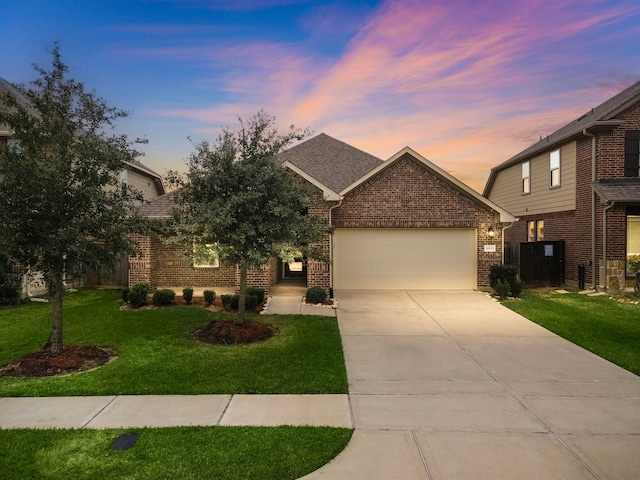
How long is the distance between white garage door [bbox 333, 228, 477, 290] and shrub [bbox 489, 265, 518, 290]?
0.80 metres

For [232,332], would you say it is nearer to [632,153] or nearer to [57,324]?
[57,324]

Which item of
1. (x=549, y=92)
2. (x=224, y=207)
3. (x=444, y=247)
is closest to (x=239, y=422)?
(x=224, y=207)

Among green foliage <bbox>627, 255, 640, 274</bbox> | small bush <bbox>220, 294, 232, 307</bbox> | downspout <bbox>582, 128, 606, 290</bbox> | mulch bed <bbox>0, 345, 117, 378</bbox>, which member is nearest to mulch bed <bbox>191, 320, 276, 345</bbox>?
mulch bed <bbox>0, 345, 117, 378</bbox>

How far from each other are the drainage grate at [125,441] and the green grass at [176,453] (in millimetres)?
59

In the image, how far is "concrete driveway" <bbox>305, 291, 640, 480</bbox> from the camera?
3811 millimetres

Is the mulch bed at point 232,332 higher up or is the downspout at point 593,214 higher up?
the downspout at point 593,214

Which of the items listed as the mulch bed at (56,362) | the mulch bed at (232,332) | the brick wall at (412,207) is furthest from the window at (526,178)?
the mulch bed at (56,362)

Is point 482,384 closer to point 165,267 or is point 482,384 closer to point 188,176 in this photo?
point 188,176

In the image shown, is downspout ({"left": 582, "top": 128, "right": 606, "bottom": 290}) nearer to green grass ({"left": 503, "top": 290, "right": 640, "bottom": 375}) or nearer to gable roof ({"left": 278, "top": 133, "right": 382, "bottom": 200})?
green grass ({"left": 503, "top": 290, "right": 640, "bottom": 375})

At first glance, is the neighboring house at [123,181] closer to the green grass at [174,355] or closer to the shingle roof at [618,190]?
the green grass at [174,355]

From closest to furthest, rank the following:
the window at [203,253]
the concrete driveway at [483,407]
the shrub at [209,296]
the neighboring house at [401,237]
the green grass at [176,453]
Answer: the green grass at [176,453] < the concrete driveway at [483,407] < the window at [203,253] < the shrub at [209,296] < the neighboring house at [401,237]

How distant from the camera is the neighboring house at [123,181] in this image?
45.6 feet

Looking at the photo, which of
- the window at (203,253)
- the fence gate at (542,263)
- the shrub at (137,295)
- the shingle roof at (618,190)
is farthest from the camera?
the fence gate at (542,263)

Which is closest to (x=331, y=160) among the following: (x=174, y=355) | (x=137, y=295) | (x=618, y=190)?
(x=137, y=295)
